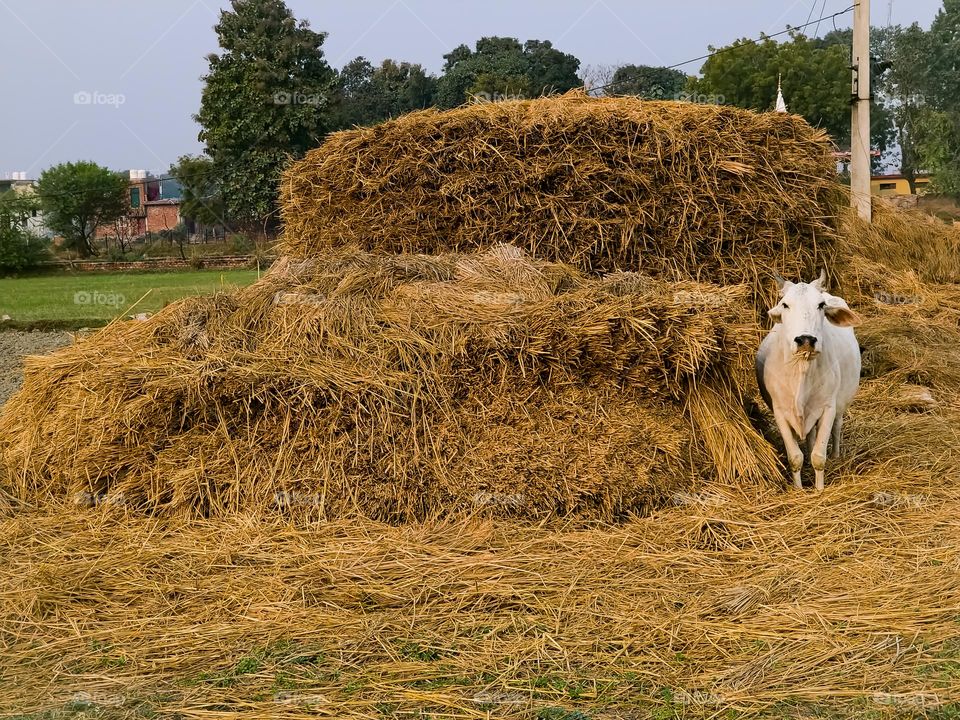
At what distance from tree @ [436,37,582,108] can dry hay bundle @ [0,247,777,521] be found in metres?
45.0

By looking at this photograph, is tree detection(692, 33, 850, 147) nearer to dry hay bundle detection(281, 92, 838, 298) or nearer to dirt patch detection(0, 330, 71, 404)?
dirt patch detection(0, 330, 71, 404)

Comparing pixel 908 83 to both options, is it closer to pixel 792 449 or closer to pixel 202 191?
pixel 202 191

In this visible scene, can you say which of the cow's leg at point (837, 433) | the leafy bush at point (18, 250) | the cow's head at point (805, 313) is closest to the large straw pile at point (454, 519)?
the cow's leg at point (837, 433)

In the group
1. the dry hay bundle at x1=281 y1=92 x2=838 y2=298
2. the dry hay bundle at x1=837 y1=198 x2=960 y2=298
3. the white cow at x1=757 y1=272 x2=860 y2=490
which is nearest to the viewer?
the white cow at x1=757 y1=272 x2=860 y2=490

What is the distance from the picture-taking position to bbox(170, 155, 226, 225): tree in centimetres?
4750

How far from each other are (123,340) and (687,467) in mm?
4449

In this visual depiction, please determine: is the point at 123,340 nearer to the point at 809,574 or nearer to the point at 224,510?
the point at 224,510

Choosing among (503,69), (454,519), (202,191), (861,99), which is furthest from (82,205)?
(454,519)

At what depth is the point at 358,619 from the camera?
4594 mm

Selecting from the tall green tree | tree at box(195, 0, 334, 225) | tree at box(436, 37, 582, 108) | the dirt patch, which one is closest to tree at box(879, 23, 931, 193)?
the tall green tree

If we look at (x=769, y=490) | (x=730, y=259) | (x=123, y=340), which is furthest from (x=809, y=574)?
(x=123, y=340)

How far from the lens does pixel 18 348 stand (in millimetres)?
14117

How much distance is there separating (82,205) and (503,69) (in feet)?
86.3

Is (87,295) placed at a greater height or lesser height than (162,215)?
lesser
